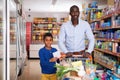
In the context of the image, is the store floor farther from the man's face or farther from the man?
the man's face

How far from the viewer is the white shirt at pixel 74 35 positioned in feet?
11.5

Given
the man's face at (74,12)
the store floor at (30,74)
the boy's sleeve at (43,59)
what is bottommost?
the store floor at (30,74)

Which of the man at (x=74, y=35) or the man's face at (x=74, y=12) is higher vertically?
the man's face at (x=74, y=12)

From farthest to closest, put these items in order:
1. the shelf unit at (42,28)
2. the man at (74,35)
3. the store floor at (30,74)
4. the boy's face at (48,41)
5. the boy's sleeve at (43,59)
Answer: the shelf unit at (42,28) → the store floor at (30,74) → the boy's face at (48,41) → the boy's sleeve at (43,59) → the man at (74,35)

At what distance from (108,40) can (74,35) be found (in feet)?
11.0

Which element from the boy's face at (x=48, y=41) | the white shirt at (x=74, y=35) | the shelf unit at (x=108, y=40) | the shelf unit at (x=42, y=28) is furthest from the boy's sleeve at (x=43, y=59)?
the shelf unit at (x=42, y=28)

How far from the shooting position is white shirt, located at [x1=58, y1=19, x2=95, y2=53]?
3.50 m

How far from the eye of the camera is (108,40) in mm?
6668

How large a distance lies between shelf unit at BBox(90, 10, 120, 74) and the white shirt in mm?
2259

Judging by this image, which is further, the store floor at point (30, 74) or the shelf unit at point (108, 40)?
the store floor at point (30, 74)

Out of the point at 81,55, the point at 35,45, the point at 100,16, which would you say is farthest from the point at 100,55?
the point at 35,45

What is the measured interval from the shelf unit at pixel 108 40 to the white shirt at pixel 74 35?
2.26m

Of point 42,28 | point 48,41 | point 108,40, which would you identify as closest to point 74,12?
point 48,41

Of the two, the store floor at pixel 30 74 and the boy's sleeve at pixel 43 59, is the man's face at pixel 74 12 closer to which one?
the boy's sleeve at pixel 43 59
